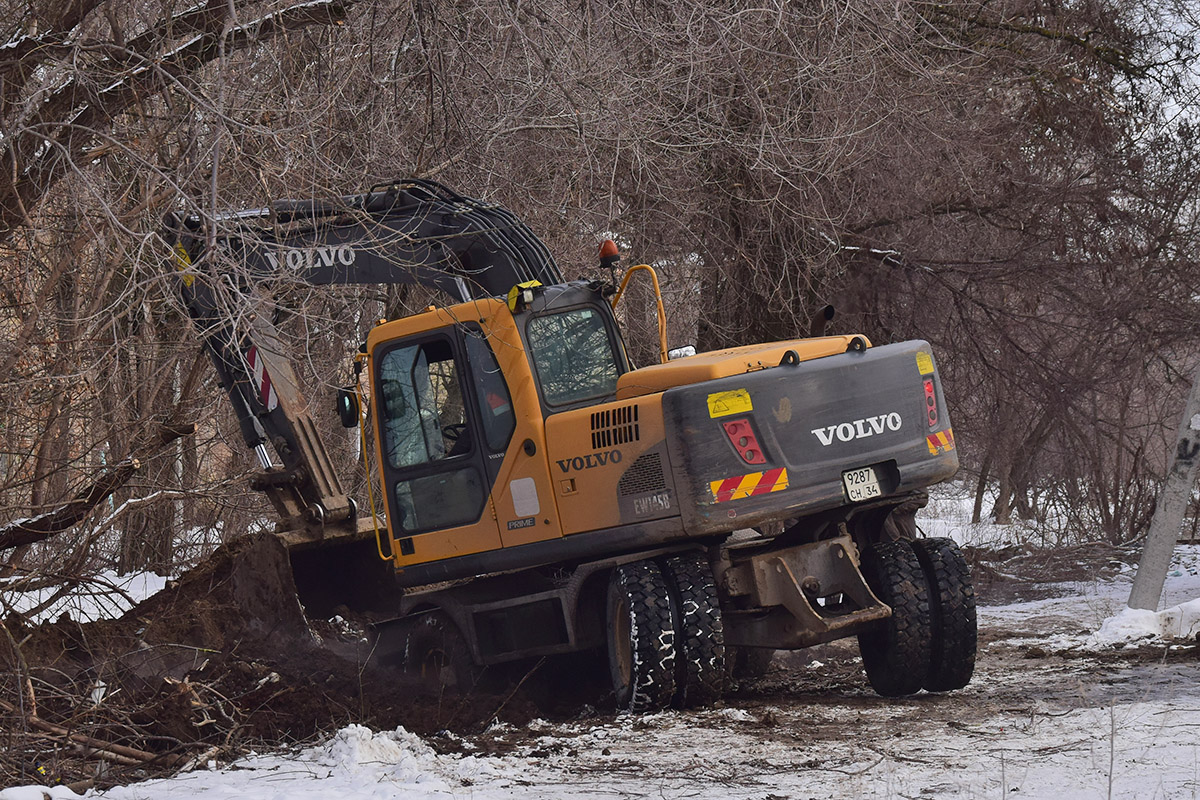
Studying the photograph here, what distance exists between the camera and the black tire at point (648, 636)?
7090mm

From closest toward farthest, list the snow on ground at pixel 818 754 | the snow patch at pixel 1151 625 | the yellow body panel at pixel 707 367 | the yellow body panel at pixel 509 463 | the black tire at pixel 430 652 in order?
the snow on ground at pixel 818 754
the yellow body panel at pixel 707 367
the yellow body panel at pixel 509 463
the black tire at pixel 430 652
the snow patch at pixel 1151 625

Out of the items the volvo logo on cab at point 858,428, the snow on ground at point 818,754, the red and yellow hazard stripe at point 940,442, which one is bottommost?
the snow on ground at point 818,754

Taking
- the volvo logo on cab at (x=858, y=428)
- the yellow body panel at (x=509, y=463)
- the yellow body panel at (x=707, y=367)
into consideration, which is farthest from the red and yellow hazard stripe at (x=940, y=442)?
the yellow body panel at (x=509, y=463)

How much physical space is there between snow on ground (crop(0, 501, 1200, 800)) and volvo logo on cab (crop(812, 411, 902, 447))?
1.52 m

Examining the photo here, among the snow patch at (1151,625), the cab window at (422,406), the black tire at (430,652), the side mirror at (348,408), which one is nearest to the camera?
the cab window at (422,406)

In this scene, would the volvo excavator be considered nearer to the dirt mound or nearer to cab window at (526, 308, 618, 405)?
cab window at (526, 308, 618, 405)

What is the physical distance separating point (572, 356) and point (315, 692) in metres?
2.52

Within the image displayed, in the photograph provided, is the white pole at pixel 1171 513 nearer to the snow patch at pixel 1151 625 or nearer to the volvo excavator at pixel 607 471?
the snow patch at pixel 1151 625

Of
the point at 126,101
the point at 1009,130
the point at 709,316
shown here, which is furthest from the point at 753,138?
the point at 126,101

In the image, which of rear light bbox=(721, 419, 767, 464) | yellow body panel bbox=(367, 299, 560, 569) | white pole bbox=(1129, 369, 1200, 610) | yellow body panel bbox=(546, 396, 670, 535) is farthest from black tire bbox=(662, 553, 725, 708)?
white pole bbox=(1129, 369, 1200, 610)

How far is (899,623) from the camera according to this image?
7582 mm

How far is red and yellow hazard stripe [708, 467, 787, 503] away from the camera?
702 cm

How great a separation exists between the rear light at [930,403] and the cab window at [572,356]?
1882mm

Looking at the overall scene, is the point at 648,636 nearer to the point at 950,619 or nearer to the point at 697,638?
the point at 697,638
